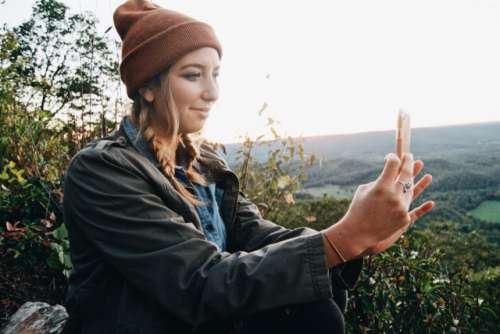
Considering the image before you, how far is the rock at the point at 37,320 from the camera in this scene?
2221mm

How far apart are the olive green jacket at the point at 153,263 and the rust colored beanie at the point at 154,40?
384 millimetres

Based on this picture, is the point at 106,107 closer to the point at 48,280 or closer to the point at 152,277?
the point at 48,280

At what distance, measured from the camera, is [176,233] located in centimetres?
134

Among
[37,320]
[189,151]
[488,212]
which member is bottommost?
[488,212]

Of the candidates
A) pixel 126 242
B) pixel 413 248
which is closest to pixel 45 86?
pixel 126 242

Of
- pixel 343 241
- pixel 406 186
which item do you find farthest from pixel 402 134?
pixel 343 241

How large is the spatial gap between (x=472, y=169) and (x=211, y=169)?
34079mm

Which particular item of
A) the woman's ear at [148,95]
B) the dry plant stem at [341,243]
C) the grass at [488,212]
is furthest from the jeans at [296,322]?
the grass at [488,212]

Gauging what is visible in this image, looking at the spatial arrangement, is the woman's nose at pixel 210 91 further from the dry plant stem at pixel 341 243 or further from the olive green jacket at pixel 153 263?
the dry plant stem at pixel 341 243

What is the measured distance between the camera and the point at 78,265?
150 centimetres

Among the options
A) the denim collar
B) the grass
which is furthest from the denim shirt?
the grass

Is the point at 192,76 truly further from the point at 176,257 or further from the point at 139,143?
the point at 176,257

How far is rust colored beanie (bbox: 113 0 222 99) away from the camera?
1747 mm

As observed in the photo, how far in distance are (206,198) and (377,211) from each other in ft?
3.25
